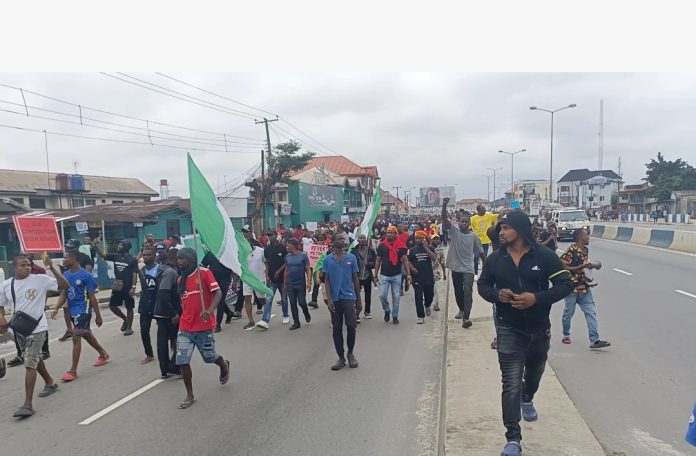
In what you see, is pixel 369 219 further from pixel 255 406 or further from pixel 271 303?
pixel 255 406

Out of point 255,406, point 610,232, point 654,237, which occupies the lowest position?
point 610,232

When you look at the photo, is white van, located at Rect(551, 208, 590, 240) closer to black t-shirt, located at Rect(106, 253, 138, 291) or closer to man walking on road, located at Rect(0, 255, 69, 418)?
black t-shirt, located at Rect(106, 253, 138, 291)

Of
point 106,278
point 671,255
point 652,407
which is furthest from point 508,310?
point 671,255

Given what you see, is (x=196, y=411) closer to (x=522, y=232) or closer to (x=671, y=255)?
(x=522, y=232)

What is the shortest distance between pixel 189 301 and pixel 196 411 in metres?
1.13

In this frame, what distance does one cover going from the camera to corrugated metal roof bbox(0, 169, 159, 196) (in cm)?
3769

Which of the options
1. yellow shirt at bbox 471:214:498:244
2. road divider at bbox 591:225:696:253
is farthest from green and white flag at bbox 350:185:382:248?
road divider at bbox 591:225:696:253

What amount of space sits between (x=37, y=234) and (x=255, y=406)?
22.4ft

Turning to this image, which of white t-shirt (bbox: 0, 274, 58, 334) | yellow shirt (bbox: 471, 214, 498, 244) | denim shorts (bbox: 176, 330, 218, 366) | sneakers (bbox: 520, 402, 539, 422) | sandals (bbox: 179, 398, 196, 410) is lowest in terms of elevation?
sandals (bbox: 179, 398, 196, 410)

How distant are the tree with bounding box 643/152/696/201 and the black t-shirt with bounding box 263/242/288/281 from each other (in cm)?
7083

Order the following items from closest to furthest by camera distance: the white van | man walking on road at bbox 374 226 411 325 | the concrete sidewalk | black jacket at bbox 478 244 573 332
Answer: black jacket at bbox 478 244 573 332
the concrete sidewalk
man walking on road at bbox 374 226 411 325
the white van

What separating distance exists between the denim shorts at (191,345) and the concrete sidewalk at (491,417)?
2.58m

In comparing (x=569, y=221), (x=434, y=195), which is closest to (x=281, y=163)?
(x=569, y=221)

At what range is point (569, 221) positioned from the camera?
31719 mm
